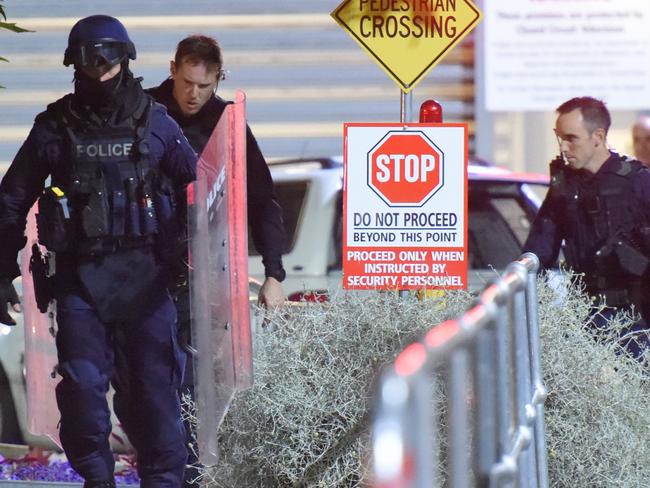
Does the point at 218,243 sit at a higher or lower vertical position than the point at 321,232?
lower

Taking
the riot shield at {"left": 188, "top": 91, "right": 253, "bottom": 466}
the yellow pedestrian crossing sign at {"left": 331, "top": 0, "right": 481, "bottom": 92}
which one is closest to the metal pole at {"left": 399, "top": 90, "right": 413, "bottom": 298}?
the yellow pedestrian crossing sign at {"left": 331, "top": 0, "right": 481, "bottom": 92}

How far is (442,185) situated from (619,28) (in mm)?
5950

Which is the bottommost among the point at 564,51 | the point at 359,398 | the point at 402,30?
the point at 359,398

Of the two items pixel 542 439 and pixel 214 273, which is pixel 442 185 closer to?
pixel 214 273

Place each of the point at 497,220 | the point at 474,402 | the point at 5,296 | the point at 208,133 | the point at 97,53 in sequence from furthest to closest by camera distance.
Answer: the point at 497,220
the point at 208,133
the point at 5,296
the point at 97,53
the point at 474,402

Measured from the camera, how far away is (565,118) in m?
6.65

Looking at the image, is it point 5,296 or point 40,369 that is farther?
point 40,369

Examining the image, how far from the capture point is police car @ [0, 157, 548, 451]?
27.9 feet

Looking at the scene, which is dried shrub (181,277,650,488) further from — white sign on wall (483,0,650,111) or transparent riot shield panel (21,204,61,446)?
white sign on wall (483,0,650,111)

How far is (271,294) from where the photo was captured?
6246mm

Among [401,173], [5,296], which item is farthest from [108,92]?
[401,173]

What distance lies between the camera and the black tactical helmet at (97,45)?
18.5 feet

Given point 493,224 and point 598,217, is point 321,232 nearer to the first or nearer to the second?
point 493,224

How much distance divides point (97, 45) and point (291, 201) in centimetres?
349
